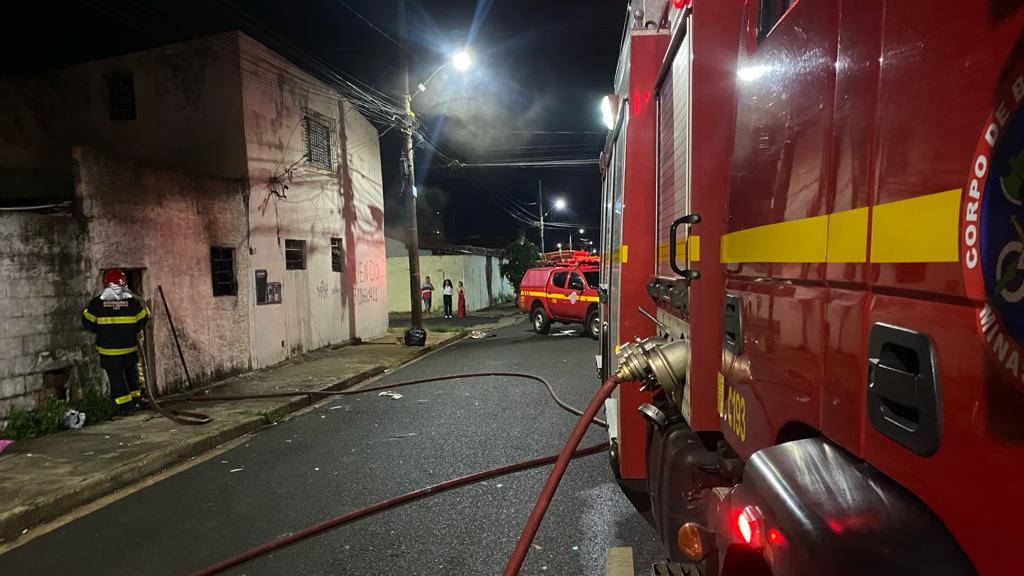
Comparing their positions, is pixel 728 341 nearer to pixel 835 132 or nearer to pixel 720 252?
pixel 720 252

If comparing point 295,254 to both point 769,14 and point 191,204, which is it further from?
point 769,14

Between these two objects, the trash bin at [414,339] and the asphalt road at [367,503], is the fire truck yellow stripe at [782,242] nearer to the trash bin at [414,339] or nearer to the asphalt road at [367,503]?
the asphalt road at [367,503]

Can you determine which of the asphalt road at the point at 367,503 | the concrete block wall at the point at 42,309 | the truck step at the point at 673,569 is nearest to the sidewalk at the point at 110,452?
the asphalt road at the point at 367,503

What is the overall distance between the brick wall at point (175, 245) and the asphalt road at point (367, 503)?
2.99 meters

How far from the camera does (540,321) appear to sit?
16203 millimetres

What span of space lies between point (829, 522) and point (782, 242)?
2.51 feet

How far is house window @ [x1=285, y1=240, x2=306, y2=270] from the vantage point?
12.2 metres

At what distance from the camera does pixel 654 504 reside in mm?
2719

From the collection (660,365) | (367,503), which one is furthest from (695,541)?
(367,503)

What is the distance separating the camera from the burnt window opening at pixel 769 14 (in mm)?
1765

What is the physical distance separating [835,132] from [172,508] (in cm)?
520

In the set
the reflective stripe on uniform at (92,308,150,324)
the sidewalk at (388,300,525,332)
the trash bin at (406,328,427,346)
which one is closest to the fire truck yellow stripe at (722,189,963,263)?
the reflective stripe on uniform at (92,308,150,324)

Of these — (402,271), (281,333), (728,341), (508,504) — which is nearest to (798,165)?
(728,341)

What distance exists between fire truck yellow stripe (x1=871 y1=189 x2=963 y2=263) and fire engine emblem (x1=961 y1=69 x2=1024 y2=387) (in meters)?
0.04
